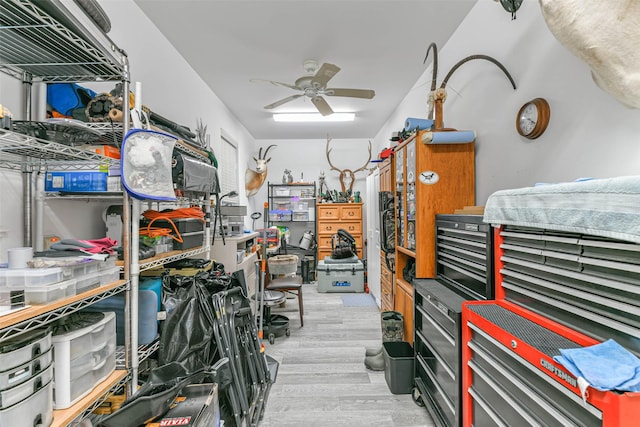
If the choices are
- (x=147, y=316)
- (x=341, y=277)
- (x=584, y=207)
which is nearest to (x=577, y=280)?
(x=584, y=207)

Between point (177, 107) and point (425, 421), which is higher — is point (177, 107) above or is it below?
above

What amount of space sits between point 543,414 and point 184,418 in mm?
1374

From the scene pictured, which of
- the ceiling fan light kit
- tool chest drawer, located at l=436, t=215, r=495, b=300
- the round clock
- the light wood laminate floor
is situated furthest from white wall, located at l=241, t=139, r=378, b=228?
the round clock

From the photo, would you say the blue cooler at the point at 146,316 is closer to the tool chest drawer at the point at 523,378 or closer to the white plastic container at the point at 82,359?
the white plastic container at the point at 82,359

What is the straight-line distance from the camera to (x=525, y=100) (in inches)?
68.6

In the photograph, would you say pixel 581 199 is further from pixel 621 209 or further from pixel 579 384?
pixel 579 384

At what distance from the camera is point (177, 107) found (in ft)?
9.19

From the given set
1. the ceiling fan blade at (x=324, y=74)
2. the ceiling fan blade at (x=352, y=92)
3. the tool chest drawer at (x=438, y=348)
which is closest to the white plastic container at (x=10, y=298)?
the tool chest drawer at (x=438, y=348)

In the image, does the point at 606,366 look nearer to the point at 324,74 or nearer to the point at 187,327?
the point at 187,327

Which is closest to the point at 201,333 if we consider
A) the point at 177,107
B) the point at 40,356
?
the point at 40,356

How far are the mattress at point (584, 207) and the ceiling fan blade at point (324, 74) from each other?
1836 mm

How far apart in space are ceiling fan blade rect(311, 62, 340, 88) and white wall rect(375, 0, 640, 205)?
3.53 feet

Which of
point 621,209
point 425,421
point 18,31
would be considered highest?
point 18,31

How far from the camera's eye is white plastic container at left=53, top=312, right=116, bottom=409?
1.08 metres
